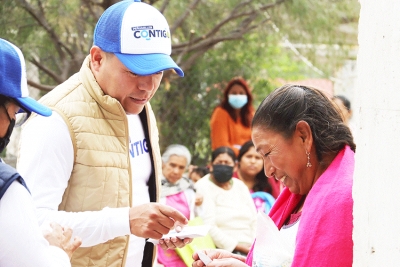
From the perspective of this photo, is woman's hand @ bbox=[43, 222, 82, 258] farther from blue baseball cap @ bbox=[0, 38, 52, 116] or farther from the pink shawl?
the pink shawl

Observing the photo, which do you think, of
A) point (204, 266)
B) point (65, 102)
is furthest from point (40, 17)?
point (204, 266)

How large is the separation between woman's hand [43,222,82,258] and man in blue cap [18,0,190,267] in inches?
16.9

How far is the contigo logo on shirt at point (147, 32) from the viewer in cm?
296

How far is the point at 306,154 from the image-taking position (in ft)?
8.13

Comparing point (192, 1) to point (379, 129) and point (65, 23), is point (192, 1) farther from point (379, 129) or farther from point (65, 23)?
point (379, 129)

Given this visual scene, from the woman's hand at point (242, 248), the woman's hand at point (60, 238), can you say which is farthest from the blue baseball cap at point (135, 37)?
the woman's hand at point (242, 248)

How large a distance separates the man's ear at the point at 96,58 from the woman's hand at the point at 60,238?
964 millimetres

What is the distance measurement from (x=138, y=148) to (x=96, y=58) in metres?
0.49

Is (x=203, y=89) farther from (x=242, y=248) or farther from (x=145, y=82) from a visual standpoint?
(x=145, y=82)

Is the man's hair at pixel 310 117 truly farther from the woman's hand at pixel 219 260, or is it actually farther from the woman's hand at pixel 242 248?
the woman's hand at pixel 242 248

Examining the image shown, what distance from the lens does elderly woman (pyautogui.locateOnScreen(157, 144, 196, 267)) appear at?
17.9 feet

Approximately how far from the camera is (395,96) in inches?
65.5

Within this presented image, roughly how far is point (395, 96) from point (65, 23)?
193 inches

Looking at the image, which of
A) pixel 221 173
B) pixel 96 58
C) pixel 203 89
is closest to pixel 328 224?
pixel 96 58
